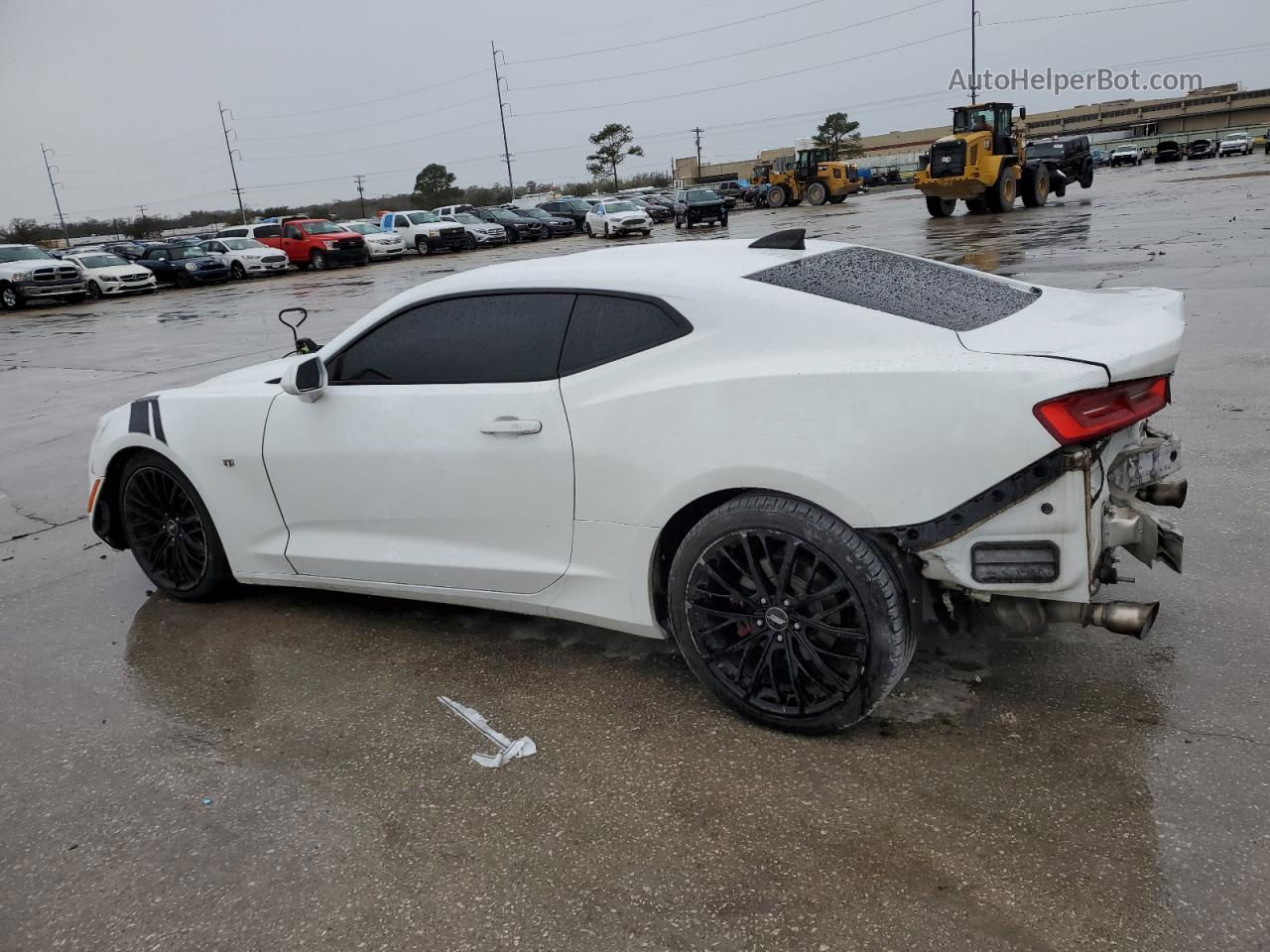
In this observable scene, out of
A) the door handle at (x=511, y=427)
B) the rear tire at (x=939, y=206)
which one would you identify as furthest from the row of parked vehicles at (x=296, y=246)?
the door handle at (x=511, y=427)

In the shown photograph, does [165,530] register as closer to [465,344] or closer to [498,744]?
[465,344]

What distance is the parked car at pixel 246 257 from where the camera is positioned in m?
33.0

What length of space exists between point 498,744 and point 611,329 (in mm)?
1408

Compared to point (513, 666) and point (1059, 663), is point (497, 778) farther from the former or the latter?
point (1059, 663)

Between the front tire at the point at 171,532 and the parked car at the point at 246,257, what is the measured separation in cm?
3107

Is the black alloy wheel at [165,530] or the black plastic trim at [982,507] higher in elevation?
the black plastic trim at [982,507]

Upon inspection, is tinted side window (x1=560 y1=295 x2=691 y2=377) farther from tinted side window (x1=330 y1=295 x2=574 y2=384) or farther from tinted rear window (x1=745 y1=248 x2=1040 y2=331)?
tinted rear window (x1=745 y1=248 x2=1040 y2=331)

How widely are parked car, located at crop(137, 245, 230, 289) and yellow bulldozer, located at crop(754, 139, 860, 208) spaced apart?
82.0 ft

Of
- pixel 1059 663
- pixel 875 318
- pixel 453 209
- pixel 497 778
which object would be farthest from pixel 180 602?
pixel 453 209

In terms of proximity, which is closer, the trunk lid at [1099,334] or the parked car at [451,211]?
the trunk lid at [1099,334]

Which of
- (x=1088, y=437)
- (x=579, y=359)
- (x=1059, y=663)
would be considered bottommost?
(x=1059, y=663)

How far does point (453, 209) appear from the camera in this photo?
42844 mm

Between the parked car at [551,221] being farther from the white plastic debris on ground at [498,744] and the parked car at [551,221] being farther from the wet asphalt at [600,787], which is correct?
the white plastic debris on ground at [498,744]

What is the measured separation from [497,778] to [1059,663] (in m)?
1.94
